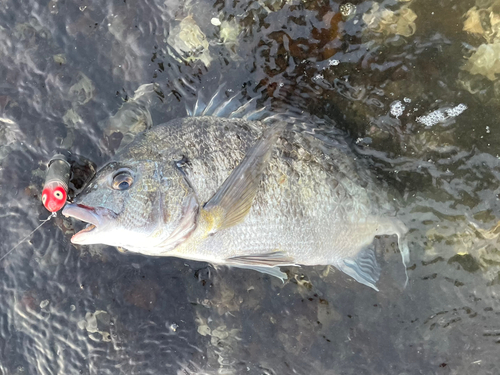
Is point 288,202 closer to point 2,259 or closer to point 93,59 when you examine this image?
point 93,59

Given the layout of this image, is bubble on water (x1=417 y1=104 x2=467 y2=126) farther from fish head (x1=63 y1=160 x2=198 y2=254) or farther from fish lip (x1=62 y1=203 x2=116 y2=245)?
fish lip (x1=62 y1=203 x2=116 y2=245)

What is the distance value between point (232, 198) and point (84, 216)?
109 cm

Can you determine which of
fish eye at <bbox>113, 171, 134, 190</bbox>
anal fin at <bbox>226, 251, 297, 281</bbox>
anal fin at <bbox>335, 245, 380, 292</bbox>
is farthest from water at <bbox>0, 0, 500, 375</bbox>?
fish eye at <bbox>113, 171, 134, 190</bbox>

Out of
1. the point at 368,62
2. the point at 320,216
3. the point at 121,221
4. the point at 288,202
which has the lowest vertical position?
the point at 320,216

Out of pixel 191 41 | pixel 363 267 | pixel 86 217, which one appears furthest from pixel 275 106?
pixel 86 217

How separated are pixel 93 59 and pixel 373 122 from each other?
2978 millimetres

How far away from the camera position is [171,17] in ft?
12.4

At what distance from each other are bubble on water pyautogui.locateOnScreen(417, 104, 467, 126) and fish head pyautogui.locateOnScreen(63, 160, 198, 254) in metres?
2.35

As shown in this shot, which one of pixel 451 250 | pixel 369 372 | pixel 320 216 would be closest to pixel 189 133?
pixel 320 216

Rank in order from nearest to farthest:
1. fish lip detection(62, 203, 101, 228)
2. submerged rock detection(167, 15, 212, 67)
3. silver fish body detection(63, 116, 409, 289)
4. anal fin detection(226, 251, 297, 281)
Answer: fish lip detection(62, 203, 101, 228)
silver fish body detection(63, 116, 409, 289)
anal fin detection(226, 251, 297, 281)
submerged rock detection(167, 15, 212, 67)

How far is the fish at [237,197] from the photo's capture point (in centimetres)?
282

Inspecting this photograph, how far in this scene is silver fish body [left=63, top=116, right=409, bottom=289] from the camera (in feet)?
9.24

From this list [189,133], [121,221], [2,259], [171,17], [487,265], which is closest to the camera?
[121,221]

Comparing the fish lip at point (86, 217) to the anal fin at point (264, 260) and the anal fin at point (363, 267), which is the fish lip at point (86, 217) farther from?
the anal fin at point (363, 267)
